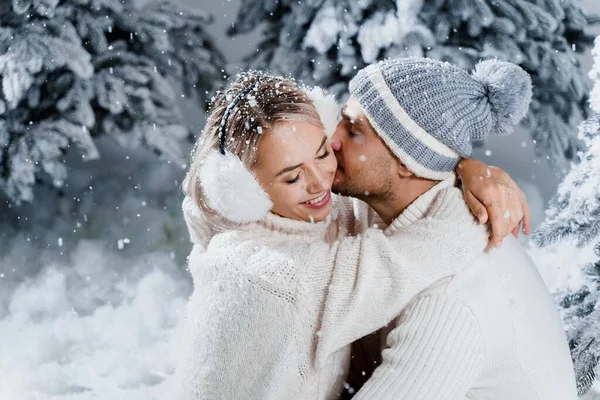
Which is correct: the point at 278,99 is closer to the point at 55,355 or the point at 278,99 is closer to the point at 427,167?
the point at 427,167

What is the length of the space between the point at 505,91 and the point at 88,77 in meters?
2.46

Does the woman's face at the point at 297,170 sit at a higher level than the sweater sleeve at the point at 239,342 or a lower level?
higher

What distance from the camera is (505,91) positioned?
7.37ft

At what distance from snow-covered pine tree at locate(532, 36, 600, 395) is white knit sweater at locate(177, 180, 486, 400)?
3.77ft

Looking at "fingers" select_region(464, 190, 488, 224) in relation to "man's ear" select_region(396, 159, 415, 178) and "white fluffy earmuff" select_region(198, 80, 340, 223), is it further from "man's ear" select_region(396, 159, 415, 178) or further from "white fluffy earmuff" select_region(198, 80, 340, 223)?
"white fluffy earmuff" select_region(198, 80, 340, 223)

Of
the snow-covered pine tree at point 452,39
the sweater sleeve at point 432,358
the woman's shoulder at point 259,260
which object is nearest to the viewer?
the sweater sleeve at point 432,358

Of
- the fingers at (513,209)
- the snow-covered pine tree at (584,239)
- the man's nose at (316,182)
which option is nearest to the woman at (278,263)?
the man's nose at (316,182)

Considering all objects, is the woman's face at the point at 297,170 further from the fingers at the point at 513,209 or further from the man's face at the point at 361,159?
the fingers at the point at 513,209

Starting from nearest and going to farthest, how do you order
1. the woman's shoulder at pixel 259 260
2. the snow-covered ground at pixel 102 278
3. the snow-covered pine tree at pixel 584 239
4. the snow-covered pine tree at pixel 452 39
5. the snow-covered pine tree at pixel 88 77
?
the woman's shoulder at pixel 259 260, the snow-covered pine tree at pixel 584 239, the snow-covered pine tree at pixel 452 39, the snow-covered pine tree at pixel 88 77, the snow-covered ground at pixel 102 278

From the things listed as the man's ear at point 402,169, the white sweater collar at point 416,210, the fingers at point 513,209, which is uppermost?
the man's ear at point 402,169

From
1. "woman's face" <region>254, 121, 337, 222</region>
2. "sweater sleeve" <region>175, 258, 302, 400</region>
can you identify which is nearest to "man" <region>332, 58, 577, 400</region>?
"woman's face" <region>254, 121, 337, 222</region>

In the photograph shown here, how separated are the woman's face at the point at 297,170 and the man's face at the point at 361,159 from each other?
72 mm

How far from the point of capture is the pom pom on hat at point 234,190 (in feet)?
7.20

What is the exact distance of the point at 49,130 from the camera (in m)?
4.20
